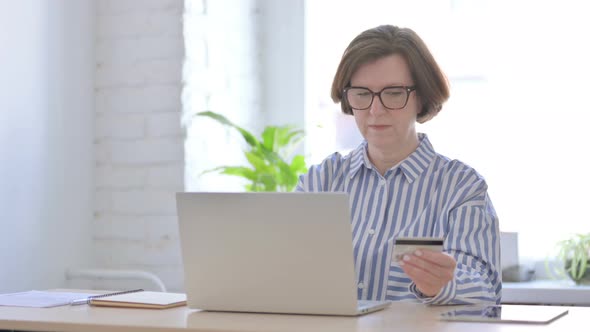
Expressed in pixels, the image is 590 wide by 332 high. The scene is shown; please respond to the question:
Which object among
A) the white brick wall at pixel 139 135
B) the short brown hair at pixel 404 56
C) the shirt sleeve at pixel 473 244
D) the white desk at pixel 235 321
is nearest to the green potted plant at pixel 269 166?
the white brick wall at pixel 139 135

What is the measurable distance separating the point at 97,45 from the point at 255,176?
2.35 ft

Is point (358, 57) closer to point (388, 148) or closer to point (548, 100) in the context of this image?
point (388, 148)

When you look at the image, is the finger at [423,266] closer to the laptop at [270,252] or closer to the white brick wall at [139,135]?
the laptop at [270,252]

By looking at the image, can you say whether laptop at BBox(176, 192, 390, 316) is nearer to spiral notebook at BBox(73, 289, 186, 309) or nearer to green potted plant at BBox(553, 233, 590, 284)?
spiral notebook at BBox(73, 289, 186, 309)

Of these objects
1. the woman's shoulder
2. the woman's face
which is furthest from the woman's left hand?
the woman's face

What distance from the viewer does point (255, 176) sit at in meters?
3.11

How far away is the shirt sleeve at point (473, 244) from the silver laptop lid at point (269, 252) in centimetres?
31

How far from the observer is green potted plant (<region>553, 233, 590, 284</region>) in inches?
118

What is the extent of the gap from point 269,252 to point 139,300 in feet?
1.25

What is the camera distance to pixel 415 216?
221 cm

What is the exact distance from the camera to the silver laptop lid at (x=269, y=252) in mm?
1683

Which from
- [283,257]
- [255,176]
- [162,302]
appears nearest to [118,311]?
[162,302]

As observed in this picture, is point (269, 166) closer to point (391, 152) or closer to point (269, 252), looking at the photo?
point (391, 152)

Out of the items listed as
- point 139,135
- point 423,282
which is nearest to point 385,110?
point 423,282
